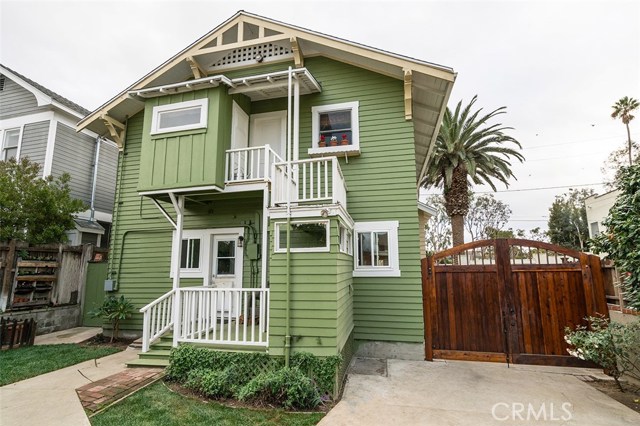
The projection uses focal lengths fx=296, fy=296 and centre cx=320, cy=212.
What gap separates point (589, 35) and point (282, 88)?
385 inches

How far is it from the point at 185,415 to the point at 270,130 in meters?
6.06

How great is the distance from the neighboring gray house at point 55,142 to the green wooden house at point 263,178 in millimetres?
3835

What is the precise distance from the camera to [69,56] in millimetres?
14250

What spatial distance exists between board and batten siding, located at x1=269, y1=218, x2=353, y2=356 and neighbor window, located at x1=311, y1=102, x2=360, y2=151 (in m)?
2.97

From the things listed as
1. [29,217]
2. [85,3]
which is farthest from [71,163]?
[85,3]

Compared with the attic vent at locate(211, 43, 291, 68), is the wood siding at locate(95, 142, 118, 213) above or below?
below

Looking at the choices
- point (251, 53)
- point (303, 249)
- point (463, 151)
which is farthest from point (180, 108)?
point (463, 151)

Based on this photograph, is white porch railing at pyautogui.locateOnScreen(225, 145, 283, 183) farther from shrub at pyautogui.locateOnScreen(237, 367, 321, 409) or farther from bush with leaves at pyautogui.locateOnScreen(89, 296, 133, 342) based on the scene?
bush with leaves at pyautogui.locateOnScreen(89, 296, 133, 342)

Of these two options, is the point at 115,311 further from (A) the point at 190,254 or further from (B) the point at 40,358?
(A) the point at 190,254

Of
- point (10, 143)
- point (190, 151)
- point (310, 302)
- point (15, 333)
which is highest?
point (10, 143)

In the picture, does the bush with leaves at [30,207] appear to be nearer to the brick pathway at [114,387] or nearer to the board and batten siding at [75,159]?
the board and batten siding at [75,159]

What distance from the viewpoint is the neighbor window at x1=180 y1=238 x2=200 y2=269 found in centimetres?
739

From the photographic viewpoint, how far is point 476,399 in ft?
14.0

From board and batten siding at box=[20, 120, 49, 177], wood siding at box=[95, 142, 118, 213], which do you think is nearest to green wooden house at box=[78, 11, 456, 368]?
board and batten siding at box=[20, 120, 49, 177]
